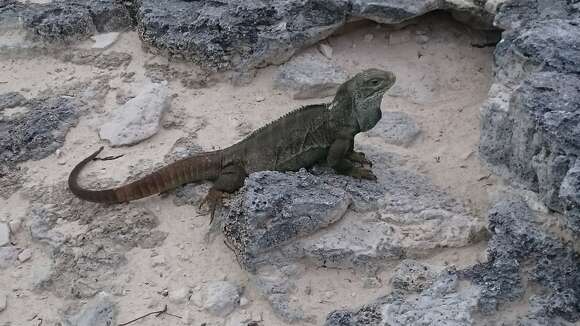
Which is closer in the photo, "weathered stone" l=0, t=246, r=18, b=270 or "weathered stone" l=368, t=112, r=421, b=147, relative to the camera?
"weathered stone" l=0, t=246, r=18, b=270

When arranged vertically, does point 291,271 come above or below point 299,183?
below

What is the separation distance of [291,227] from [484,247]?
2.93 ft

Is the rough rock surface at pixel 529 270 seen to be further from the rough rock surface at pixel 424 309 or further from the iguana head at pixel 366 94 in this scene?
the iguana head at pixel 366 94

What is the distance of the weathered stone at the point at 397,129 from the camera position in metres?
4.13

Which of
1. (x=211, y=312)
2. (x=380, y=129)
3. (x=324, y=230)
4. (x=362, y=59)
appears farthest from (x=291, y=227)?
(x=362, y=59)

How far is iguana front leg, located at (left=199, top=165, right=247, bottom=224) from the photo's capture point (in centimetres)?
378

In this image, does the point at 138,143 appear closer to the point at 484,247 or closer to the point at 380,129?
the point at 380,129

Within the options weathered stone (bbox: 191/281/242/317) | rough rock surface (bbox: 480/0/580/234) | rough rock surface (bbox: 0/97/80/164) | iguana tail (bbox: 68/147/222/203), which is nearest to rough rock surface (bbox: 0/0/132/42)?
rough rock surface (bbox: 0/97/80/164)

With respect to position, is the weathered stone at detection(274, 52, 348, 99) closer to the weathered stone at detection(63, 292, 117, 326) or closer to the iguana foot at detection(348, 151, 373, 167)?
the iguana foot at detection(348, 151, 373, 167)

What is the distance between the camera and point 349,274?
3.18 meters

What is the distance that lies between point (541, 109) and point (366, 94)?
1.04 m

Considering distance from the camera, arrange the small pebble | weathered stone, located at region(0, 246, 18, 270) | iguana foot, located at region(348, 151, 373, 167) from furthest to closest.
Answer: iguana foot, located at region(348, 151, 373, 167)
weathered stone, located at region(0, 246, 18, 270)
the small pebble

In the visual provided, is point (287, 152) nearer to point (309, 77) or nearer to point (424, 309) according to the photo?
point (309, 77)

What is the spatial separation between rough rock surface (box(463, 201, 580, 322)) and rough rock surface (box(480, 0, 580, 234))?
162mm
